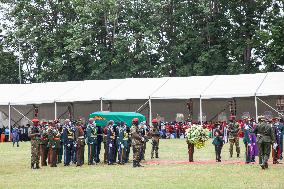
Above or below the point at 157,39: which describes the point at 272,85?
below

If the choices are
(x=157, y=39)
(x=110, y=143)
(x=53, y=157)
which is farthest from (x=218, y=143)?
(x=157, y=39)

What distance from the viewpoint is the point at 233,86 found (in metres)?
43.2

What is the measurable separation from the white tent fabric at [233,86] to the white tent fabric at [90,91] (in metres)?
8.25

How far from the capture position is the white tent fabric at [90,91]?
150 ft

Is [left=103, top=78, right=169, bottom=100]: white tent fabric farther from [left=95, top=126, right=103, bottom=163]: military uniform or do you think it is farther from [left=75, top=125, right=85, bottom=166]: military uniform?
[left=75, top=125, right=85, bottom=166]: military uniform

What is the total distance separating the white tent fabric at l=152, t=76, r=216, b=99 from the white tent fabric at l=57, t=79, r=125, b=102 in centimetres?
446

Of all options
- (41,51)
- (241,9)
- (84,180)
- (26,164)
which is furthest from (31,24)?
(84,180)

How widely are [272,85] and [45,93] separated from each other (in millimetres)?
18121

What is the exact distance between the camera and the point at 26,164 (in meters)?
24.2

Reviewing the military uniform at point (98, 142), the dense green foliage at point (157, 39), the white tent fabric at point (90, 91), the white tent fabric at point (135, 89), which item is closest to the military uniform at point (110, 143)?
the military uniform at point (98, 142)

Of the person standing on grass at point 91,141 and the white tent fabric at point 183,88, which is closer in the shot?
the person standing on grass at point 91,141

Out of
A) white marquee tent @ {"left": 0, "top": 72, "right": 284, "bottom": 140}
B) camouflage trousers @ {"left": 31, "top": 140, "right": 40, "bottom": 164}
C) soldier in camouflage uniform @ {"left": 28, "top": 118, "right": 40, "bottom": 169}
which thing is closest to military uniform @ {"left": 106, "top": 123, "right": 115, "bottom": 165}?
soldier in camouflage uniform @ {"left": 28, "top": 118, "right": 40, "bottom": 169}

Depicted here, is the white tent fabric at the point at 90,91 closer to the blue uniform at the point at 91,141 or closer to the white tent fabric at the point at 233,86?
the white tent fabric at the point at 233,86

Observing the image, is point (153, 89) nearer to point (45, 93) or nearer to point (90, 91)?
point (90, 91)
